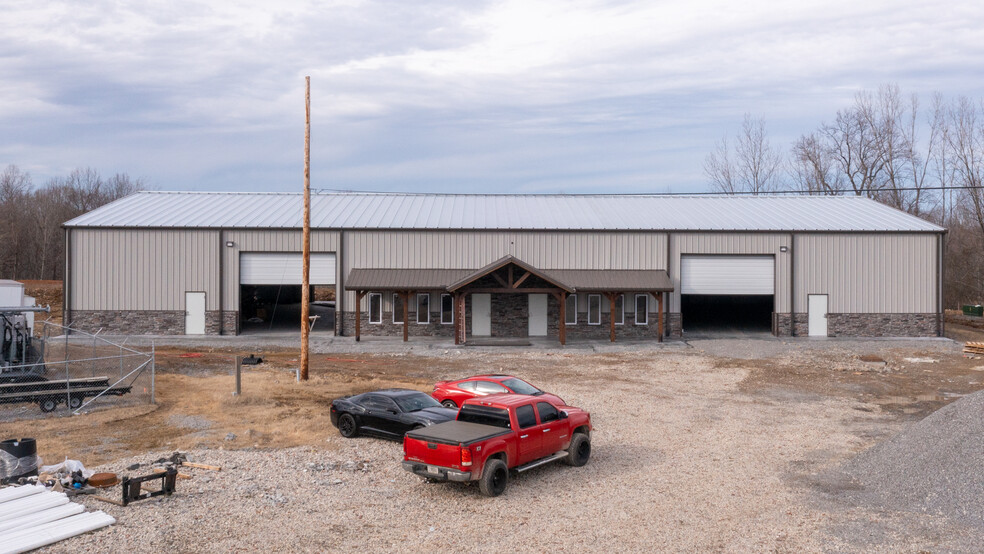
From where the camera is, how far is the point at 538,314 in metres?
40.1

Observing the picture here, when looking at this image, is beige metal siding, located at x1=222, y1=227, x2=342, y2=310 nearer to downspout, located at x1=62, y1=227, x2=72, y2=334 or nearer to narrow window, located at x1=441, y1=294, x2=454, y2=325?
narrow window, located at x1=441, y1=294, x2=454, y2=325

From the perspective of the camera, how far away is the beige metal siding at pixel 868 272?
40344 millimetres

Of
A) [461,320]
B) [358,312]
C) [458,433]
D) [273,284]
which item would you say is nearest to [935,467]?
[458,433]

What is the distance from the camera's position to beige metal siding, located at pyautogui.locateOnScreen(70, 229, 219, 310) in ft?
128

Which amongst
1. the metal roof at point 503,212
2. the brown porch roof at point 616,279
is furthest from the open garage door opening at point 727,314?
the metal roof at point 503,212

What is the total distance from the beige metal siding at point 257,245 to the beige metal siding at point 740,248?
19.3 meters

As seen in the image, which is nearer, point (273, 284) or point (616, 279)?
point (616, 279)

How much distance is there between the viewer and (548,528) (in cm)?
1088

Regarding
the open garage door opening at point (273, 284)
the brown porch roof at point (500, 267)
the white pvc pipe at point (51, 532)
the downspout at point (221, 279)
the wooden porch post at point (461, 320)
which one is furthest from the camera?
the open garage door opening at point (273, 284)

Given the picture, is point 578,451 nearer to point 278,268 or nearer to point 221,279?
point 278,268

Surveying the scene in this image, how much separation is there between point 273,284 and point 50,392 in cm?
2244

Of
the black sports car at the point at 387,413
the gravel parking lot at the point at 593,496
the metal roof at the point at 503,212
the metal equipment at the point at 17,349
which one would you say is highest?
the metal roof at the point at 503,212

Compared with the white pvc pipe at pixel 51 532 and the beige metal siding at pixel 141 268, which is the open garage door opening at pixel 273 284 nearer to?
the beige metal siding at pixel 141 268

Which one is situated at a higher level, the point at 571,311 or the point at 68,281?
the point at 68,281
